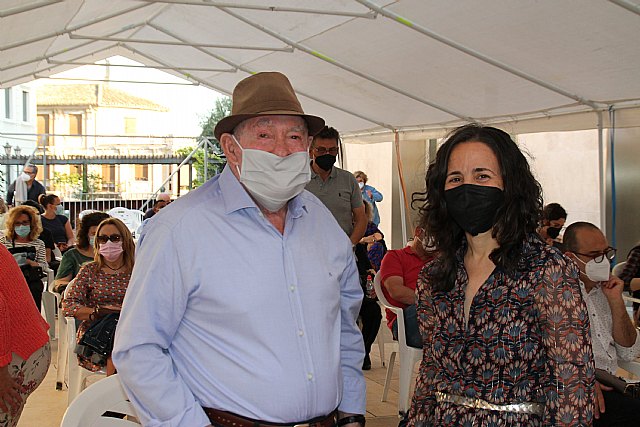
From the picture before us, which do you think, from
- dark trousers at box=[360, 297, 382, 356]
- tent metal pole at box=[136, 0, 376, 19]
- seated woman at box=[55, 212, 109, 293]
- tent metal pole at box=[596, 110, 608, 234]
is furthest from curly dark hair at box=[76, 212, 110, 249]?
tent metal pole at box=[596, 110, 608, 234]

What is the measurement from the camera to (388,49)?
29.8 ft

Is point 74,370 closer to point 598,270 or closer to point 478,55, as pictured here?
point 598,270

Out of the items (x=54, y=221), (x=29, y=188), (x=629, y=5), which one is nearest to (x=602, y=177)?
(x=629, y=5)

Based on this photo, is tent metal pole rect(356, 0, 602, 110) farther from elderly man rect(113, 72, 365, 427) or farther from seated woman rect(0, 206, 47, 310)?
elderly man rect(113, 72, 365, 427)

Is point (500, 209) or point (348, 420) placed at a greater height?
point (500, 209)

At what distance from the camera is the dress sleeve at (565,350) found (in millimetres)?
1952

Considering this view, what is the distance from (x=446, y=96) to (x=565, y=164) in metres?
1.55

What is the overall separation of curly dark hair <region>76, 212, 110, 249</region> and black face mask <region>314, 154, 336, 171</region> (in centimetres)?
165

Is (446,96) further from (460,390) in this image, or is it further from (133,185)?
(133,185)

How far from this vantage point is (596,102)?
316 inches

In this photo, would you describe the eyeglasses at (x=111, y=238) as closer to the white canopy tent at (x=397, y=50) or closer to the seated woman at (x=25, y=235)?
the seated woman at (x=25, y=235)

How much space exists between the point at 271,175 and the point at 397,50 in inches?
282

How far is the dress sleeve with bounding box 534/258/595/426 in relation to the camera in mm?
1952

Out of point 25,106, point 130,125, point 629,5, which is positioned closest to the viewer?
point 629,5
